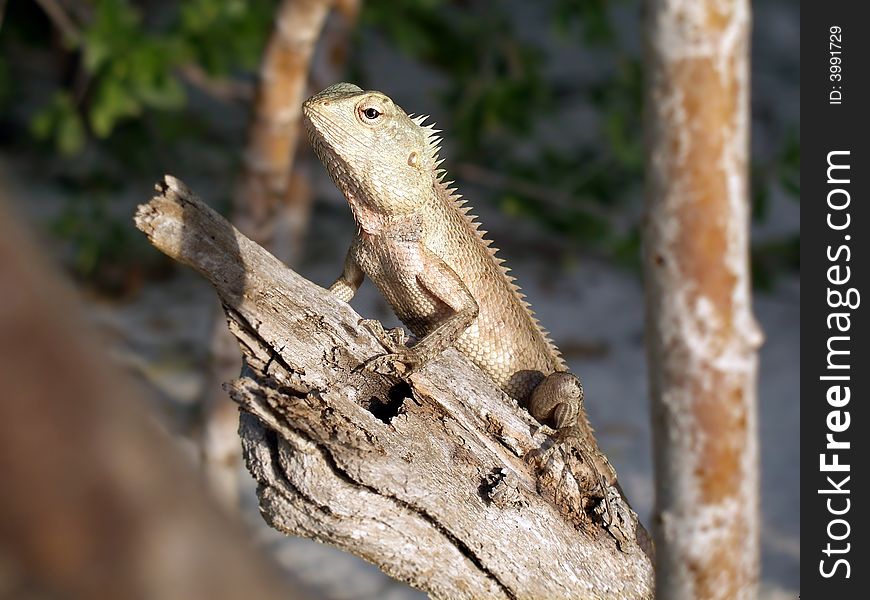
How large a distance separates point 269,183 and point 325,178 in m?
6.07

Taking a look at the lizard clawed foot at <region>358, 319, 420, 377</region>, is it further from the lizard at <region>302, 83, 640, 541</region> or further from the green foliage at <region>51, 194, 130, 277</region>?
the green foliage at <region>51, 194, 130, 277</region>

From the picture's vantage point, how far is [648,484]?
772 cm

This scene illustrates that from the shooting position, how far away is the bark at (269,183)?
582cm

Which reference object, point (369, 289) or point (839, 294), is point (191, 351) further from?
point (839, 294)

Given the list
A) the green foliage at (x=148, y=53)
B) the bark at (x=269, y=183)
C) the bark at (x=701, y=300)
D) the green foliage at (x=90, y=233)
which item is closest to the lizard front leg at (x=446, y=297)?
the bark at (x=701, y=300)

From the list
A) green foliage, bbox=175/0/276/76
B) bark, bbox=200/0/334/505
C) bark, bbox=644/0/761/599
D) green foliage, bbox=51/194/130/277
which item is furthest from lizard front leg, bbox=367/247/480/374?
green foliage, bbox=51/194/130/277

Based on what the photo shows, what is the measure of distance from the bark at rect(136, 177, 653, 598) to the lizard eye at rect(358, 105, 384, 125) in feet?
2.14

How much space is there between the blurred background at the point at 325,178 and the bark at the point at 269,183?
0.05 feet

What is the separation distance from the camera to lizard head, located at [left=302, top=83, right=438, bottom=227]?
3.34 meters

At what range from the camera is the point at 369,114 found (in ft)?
11.0

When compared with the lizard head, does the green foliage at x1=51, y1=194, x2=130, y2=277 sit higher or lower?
higher

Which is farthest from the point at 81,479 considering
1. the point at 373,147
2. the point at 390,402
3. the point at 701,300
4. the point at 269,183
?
the point at 269,183

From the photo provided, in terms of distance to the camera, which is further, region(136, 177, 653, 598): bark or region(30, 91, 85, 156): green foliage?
region(30, 91, 85, 156): green foliage

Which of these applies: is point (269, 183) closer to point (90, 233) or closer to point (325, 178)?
point (90, 233)
